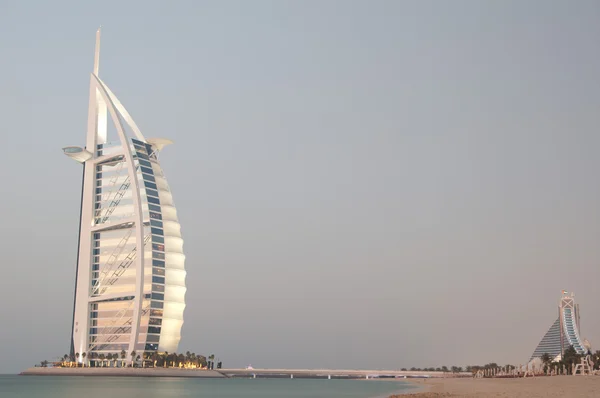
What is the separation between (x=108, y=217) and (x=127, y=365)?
78.9ft

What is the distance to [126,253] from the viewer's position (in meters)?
128

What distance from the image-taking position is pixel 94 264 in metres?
131

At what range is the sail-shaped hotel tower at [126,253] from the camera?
125188 millimetres

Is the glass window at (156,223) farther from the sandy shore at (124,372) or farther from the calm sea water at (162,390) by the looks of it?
the calm sea water at (162,390)

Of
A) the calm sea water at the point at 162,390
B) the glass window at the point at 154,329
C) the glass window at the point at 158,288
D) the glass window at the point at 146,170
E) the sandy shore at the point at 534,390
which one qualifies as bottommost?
the calm sea water at the point at 162,390

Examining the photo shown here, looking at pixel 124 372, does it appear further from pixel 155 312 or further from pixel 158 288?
pixel 158 288

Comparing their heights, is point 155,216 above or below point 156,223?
above

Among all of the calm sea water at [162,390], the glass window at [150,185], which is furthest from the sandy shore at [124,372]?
the glass window at [150,185]

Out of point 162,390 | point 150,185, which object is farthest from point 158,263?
point 162,390

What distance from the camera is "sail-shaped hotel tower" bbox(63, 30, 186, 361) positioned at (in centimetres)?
12519

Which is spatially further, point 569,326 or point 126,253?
point 569,326

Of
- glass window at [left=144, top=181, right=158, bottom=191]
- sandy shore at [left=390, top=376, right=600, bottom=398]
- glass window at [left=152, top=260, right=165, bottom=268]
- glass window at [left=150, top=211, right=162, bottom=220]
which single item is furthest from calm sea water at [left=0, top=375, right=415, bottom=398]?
glass window at [left=144, top=181, right=158, bottom=191]

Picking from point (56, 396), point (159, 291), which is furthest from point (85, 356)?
point (56, 396)

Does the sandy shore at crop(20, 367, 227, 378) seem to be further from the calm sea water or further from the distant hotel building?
the distant hotel building
